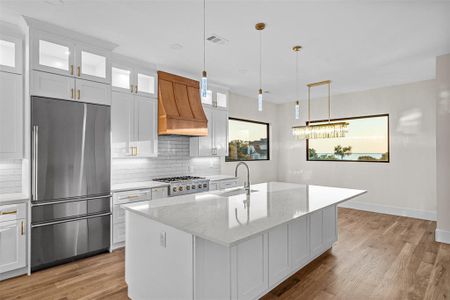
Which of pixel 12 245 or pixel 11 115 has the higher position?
pixel 11 115

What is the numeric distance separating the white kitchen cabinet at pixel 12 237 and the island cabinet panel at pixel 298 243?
2.98 metres

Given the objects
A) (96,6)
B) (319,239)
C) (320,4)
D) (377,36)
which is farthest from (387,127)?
(96,6)

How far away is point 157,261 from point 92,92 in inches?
97.1

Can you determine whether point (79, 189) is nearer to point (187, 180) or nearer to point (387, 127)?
point (187, 180)

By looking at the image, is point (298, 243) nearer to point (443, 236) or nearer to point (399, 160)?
point (443, 236)

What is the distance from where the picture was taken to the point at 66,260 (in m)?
3.18

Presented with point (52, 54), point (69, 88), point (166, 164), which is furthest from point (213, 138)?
point (52, 54)

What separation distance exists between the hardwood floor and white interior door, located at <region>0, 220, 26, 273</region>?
0.57ft

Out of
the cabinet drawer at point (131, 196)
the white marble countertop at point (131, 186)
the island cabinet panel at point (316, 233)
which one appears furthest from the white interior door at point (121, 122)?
the island cabinet panel at point (316, 233)

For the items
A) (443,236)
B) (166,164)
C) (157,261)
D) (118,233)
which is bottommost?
(443,236)

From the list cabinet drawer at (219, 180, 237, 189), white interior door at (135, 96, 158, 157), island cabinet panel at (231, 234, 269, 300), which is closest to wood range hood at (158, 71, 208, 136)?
white interior door at (135, 96, 158, 157)

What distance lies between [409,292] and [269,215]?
1.84 metres

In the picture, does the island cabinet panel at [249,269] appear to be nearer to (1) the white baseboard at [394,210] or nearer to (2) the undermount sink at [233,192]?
(2) the undermount sink at [233,192]

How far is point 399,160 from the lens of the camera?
5.49 metres
